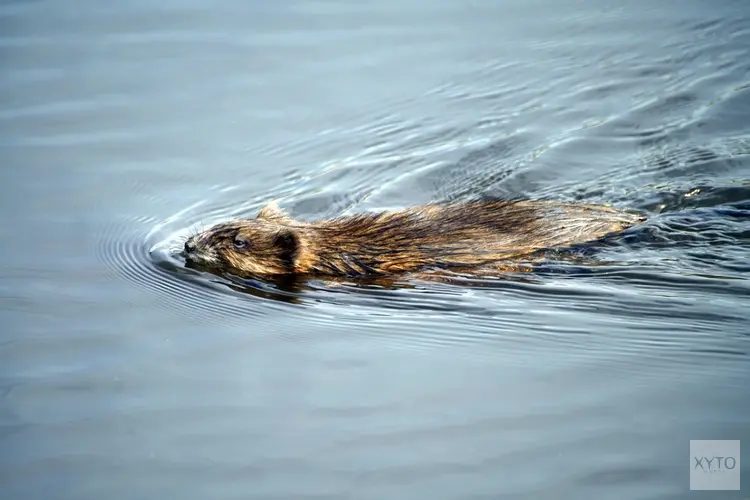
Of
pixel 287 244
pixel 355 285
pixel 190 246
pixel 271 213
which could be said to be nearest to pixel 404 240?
pixel 355 285

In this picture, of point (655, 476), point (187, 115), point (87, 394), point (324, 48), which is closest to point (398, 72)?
point (324, 48)

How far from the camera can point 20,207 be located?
703 centimetres

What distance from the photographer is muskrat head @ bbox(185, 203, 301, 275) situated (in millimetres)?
6426

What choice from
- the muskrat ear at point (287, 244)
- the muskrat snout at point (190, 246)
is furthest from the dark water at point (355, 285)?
the muskrat ear at point (287, 244)

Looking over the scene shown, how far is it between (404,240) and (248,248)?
1065 mm

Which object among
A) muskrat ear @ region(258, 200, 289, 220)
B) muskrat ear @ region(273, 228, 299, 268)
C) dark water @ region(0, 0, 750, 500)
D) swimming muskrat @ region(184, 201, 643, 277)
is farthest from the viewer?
muskrat ear @ region(258, 200, 289, 220)

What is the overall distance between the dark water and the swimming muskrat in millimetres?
223

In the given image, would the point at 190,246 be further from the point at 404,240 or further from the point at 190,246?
the point at 404,240

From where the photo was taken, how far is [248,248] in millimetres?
6473

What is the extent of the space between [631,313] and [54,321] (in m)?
3.41

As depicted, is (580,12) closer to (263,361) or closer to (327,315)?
(327,315)

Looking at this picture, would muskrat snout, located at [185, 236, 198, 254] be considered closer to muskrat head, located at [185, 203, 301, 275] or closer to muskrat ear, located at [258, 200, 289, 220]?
muskrat head, located at [185, 203, 301, 275]

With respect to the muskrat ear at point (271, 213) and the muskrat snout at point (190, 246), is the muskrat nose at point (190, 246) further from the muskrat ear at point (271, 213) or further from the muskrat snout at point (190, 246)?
the muskrat ear at point (271, 213)

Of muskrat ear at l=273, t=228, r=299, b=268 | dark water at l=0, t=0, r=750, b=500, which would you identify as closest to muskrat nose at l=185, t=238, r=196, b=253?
dark water at l=0, t=0, r=750, b=500
